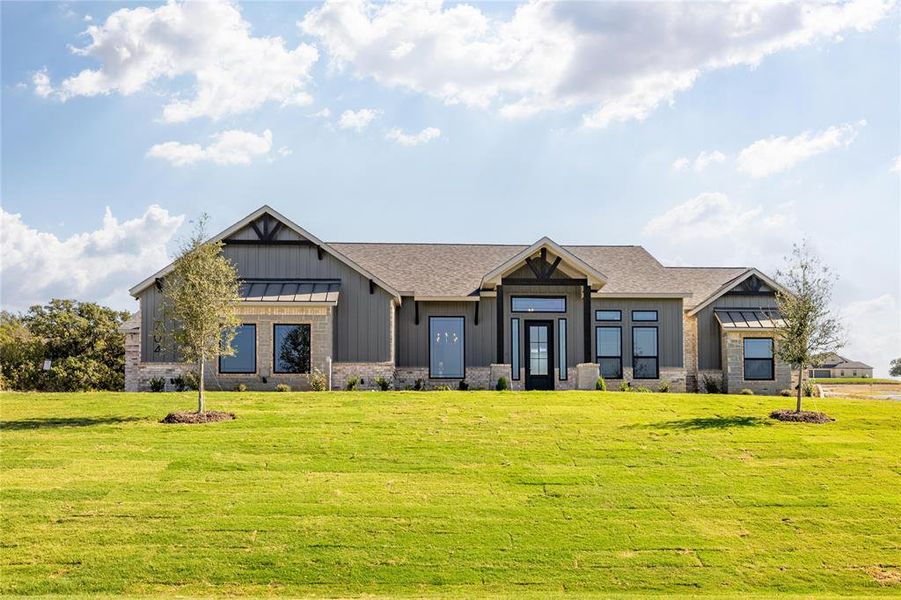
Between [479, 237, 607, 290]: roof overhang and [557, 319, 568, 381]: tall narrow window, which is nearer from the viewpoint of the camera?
[479, 237, 607, 290]: roof overhang

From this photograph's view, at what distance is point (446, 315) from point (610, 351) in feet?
21.1

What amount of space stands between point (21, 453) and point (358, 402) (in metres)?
8.14

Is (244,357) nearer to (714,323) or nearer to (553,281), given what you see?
(553,281)

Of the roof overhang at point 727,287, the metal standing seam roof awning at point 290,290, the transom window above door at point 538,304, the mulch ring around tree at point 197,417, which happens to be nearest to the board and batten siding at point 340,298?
the metal standing seam roof awning at point 290,290

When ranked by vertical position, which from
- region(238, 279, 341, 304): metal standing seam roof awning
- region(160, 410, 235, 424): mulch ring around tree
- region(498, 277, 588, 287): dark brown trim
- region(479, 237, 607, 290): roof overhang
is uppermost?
region(479, 237, 607, 290): roof overhang

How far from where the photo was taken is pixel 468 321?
2906 cm

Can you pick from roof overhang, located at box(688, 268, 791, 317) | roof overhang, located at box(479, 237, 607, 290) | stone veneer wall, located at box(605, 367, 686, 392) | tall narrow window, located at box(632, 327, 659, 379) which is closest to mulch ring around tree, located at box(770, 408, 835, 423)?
roof overhang, located at box(479, 237, 607, 290)

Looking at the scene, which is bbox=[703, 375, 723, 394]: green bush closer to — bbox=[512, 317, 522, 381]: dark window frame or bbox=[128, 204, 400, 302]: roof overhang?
bbox=[512, 317, 522, 381]: dark window frame

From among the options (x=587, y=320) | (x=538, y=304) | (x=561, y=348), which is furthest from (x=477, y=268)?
(x=587, y=320)

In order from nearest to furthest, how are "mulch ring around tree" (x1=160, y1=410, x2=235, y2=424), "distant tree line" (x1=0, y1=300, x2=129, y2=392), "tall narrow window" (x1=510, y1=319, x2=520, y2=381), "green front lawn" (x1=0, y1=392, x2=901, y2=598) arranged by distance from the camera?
"green front lawn" (x1=0, y1=392, x2=901, y2=598)
"mulch ring around tree" (x1=160, y1=410, x2=235, y2=424)
"tall narrow window" (x1=510, y1=319, x2=520, y2=381)
"distant tree line" (x1=0, y1=300, x2=129, y2=392)

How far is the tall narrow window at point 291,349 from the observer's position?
26.2m

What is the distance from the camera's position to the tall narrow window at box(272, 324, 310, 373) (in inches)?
1030

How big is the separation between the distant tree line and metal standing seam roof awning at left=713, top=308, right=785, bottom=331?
2568 cm

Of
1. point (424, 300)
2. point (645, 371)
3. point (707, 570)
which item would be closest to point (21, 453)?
point (707, 570)
